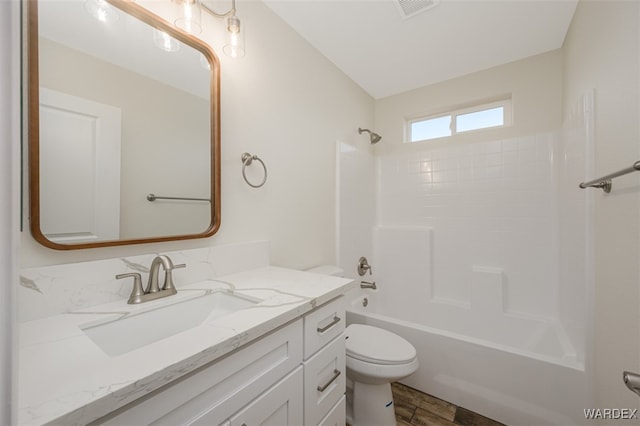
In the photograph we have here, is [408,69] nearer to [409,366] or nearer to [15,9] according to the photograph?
[409,366]

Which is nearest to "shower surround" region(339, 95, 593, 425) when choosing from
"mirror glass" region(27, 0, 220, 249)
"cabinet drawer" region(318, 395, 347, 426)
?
"cabinet drawer" region(318, 395, 347, 426)

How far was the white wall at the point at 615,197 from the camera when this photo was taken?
0.93 meters

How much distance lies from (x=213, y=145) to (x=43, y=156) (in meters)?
0.58

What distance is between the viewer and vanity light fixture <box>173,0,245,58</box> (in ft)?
3.66

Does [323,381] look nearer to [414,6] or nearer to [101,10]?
[101,10]

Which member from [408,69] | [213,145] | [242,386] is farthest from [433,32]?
[242,386]

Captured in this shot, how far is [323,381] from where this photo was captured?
1039mm

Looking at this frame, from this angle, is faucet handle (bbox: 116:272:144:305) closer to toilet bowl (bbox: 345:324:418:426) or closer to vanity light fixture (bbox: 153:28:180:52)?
vanity light fixture (bbox: 153:28:180:52)

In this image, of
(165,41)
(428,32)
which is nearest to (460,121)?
(428,32)

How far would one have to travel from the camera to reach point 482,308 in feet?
7.18

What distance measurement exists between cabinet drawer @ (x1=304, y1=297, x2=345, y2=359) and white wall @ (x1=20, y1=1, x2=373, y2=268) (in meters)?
0.61

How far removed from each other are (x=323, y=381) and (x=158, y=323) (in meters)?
0.64

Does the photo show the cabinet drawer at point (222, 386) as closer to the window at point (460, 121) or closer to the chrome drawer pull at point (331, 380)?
the chrome drawer pull at point (331, 380)

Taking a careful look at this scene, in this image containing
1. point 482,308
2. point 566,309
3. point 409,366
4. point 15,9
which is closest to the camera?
point 15,9
